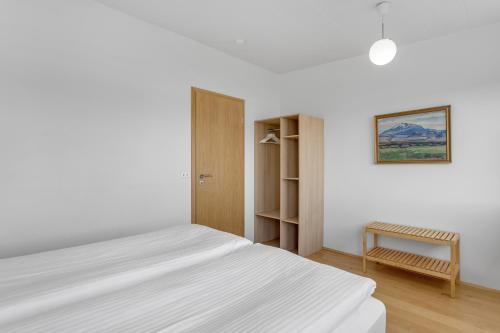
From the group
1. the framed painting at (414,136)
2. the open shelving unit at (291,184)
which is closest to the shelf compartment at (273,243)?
the open shelving unit at (291,184)

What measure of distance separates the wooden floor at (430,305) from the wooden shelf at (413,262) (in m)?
0.18

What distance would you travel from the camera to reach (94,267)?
1476 millimetres

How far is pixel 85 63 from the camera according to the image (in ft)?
7.42

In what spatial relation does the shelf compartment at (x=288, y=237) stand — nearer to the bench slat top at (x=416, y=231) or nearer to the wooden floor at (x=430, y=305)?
the wooden floor at (x=430, y=305)

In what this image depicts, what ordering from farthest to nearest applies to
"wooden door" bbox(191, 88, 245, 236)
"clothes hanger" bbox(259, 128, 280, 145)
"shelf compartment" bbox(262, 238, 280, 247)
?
"shelf compartment" bbox(262, 238, 280, 247) → "clothes hanger" bbox(259, 128, 280, 145) → "wooden door" bbox(191, 88, 245, 236)

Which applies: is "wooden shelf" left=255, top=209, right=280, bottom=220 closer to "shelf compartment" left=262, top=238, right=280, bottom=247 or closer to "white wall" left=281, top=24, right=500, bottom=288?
"shelf compartment" left=262, top=238, right=280, bottom=247

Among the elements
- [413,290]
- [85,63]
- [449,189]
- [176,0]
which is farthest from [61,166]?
[449,189]

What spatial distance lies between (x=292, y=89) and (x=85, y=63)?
2752 mm

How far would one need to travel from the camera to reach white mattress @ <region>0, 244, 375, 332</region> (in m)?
0.97

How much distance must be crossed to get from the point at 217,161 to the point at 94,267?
6.56 ft

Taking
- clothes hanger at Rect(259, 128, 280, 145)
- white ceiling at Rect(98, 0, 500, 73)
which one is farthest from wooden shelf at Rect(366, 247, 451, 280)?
white ceiling at Rect(98, 0, 500, 73)

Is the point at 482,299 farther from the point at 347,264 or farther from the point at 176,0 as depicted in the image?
the point at 176,0

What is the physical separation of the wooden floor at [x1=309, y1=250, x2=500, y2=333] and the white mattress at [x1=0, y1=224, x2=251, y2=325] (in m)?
1.43

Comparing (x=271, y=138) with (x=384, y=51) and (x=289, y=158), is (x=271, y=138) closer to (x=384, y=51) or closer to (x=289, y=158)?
(x=289, y=158)
